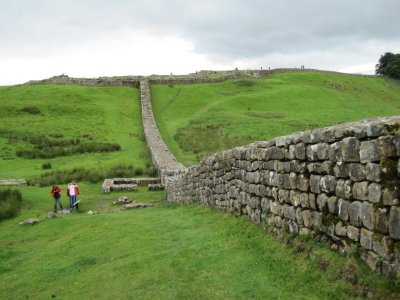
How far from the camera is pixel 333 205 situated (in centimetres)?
674

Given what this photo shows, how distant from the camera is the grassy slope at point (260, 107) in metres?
41.0

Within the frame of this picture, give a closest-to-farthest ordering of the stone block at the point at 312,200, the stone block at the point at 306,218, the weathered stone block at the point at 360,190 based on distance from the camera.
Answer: the weathered stone block at the point at 360,190 < the stone block at the point at 312,200 < the stone block at the point at 306,218

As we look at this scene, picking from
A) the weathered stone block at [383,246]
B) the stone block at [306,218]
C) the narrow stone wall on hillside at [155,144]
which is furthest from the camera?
the narrow stone wall on hillside at [155,144]

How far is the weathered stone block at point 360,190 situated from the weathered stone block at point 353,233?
1.42 ft

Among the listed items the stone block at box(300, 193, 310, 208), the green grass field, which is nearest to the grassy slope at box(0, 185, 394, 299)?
the green grass field

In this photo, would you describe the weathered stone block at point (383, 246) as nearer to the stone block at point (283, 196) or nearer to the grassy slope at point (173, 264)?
the grassy slope at point (173, 264)

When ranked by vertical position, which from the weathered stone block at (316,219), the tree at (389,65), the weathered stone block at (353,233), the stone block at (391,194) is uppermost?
the tree at (389,65)

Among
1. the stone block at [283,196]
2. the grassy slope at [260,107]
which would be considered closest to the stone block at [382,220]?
the stone block at [283,196]

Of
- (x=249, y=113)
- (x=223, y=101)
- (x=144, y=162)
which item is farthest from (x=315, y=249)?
(x=223, y=101)

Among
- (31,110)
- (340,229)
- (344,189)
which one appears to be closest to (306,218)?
(340,229)

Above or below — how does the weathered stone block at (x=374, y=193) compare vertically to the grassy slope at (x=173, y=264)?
above

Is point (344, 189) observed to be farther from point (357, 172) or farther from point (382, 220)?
point (382, 220)

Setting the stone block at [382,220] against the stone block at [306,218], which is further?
the stone block at [306,218]

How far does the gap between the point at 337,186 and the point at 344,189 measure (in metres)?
0.20
